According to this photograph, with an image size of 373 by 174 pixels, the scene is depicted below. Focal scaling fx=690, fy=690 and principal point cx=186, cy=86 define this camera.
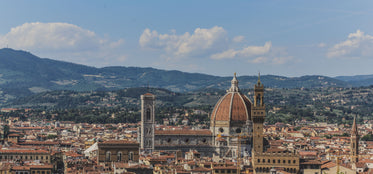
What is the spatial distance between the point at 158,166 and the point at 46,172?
13687 mm

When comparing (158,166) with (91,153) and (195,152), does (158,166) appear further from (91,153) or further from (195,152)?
(91,153)

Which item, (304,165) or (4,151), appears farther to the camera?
(4,151)

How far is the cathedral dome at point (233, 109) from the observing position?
327ft

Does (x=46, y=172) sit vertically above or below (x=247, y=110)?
below

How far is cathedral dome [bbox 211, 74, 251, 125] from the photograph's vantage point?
327 feet

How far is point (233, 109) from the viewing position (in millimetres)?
100312

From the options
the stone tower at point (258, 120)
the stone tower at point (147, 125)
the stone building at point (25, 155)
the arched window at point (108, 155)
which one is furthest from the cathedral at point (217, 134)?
the stone building at point (25, 155)

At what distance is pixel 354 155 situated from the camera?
312 feet

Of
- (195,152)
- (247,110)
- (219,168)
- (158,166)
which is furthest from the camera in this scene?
(247,110)

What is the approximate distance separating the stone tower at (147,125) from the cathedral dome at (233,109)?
9.34 meters

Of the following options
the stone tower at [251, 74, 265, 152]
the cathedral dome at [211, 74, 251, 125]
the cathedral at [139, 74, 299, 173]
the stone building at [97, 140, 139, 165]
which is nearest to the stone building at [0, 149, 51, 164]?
the stone building at [97, 140, 139, 165]

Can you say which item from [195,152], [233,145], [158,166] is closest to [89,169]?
[158,166]

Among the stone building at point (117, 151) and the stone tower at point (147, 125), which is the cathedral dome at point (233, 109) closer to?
the stone tower at point (147, 125)

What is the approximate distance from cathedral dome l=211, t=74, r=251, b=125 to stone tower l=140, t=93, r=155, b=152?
30.6ft
